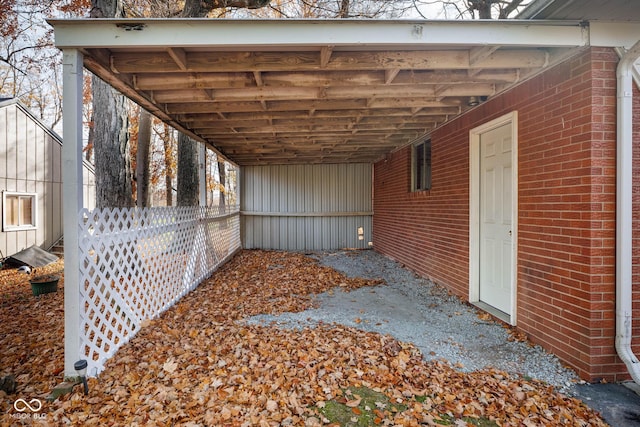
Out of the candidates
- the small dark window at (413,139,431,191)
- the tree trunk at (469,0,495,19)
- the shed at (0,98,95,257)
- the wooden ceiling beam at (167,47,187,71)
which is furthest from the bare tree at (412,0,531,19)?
the shed at (0,98,95,257)

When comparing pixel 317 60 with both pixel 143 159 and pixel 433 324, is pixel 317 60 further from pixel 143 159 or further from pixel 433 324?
pixel 143 159

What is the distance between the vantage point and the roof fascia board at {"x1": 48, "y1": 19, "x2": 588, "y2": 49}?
256cm

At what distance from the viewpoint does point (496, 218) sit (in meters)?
4.01

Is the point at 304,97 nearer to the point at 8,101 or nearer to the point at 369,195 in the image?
the point at 369,195

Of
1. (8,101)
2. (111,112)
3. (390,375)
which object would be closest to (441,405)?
(390,375)

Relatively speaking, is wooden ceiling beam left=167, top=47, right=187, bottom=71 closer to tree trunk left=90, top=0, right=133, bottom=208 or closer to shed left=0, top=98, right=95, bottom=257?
tree trunk left=90, top=0, right=133, bottom=208

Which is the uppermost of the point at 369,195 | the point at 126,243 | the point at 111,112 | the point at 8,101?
the point at 8,101

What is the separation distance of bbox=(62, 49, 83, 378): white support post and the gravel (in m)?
1.71

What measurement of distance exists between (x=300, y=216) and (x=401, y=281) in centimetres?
508

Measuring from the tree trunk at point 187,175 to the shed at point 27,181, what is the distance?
4.05 meters

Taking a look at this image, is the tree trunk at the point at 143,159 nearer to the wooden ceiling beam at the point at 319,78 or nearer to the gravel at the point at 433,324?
the wooden ceiling beam at the point at 319,78

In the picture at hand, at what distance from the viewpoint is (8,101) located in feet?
26.9

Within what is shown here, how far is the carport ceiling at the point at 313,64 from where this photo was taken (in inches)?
102

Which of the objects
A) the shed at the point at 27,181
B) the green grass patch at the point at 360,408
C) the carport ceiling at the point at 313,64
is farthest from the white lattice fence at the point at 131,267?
the shed at the point at 27,181
